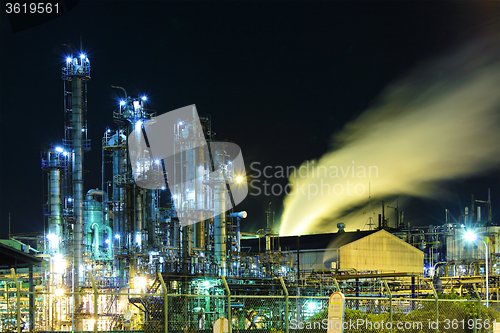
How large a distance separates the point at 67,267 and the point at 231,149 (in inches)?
666

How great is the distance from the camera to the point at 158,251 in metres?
41.1

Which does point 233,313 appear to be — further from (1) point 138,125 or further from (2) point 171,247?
(1) point 138,125

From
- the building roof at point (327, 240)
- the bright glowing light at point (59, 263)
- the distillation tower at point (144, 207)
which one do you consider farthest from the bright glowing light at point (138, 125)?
the building roof at point (327, 240)

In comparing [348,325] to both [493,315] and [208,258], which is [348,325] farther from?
[208,258]

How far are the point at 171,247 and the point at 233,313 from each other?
8921mm

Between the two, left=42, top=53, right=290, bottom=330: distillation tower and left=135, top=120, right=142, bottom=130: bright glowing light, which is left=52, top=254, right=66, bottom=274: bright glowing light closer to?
left=42, top=53, right=290, bottom=330: distillation tower

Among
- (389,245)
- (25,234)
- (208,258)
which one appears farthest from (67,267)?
(389,245)

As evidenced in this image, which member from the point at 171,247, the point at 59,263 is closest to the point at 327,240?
the point at 171,247

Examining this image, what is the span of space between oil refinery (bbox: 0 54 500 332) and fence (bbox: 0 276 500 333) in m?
0.27

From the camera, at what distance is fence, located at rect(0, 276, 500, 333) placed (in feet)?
49.5

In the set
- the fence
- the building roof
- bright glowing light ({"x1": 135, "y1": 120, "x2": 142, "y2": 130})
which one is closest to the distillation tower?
bright glowing light ({"x1": 135, "y1": 120, "x2": 142, "y2": 130})

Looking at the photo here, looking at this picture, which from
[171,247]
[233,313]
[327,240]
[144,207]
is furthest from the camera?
[327,240]

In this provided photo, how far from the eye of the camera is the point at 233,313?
106 feet

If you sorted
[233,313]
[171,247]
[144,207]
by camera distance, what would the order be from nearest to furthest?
1. [233,313]
2. [171,247]
3. [144,207]
